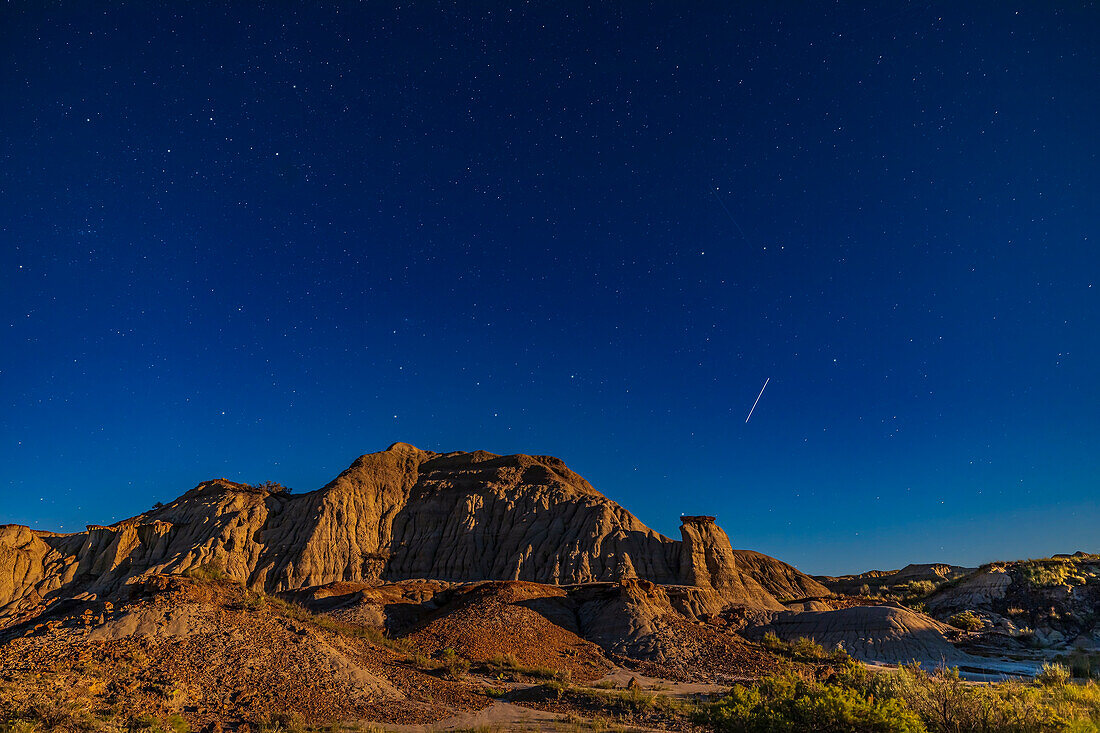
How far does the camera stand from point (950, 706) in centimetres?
1148

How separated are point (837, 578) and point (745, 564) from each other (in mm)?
35927

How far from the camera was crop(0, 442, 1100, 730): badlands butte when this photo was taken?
47.7ft

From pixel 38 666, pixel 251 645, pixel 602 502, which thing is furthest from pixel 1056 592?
pixel 38 666

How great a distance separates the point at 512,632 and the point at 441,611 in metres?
6.31

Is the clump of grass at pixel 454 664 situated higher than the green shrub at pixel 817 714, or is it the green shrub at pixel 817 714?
the green shrub at pixel 817 714

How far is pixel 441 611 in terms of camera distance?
3269 centimetres

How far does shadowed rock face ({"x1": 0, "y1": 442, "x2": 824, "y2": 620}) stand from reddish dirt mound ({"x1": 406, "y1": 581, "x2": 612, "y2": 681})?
23.2m

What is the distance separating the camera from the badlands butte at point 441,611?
47.7 feet

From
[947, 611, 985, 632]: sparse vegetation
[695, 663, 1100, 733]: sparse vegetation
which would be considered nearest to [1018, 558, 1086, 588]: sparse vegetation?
[947, 611, 985, 632]: sparse vegetation

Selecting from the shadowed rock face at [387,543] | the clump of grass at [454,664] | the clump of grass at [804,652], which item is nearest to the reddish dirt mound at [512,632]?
the clump of grass at [454,664]

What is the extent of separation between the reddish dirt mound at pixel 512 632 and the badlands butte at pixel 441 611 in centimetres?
17

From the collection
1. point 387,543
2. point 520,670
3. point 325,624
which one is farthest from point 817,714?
point 387,543

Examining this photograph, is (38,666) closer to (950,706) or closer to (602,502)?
(950,706)

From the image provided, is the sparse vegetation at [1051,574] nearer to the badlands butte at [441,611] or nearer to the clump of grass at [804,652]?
the badlands butte at [441,611]
